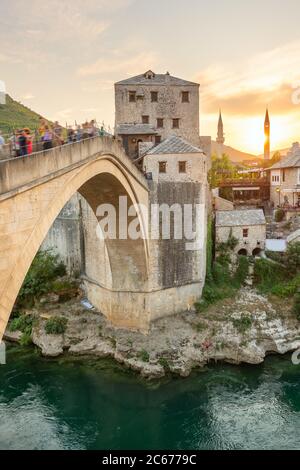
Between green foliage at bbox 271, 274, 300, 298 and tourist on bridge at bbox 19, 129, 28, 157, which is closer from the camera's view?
tourist on bridge at bbox 19, 129, 28, 157

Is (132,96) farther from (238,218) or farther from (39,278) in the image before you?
(39,278)

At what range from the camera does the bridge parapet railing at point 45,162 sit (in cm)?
719

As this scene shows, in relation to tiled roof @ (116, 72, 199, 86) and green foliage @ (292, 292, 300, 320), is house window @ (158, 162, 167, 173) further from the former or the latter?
green foliage @ (292, 292, 300, 320)

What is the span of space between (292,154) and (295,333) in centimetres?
1732

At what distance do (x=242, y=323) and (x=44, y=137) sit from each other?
12.7 m

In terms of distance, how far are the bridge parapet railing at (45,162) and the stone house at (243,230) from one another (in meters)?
11.0

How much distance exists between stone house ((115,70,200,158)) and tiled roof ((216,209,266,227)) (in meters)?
5.47

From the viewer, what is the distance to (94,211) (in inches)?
719

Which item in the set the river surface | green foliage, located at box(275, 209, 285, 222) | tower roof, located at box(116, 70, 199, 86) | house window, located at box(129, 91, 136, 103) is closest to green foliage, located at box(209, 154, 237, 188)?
green foliage, located at box(275, 209, 285, 222)

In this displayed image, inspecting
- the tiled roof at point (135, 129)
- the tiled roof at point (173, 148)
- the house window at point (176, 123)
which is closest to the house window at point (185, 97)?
the house window at point (176, 123)

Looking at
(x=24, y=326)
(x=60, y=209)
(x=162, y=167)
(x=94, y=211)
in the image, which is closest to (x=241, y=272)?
(x=162, y=167)

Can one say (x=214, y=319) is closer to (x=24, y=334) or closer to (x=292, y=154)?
(x=24, y=334)

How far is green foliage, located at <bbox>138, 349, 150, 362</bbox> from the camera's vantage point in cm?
1655

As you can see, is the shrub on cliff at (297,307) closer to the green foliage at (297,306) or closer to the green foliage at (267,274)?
the green foliage at (297,306)
